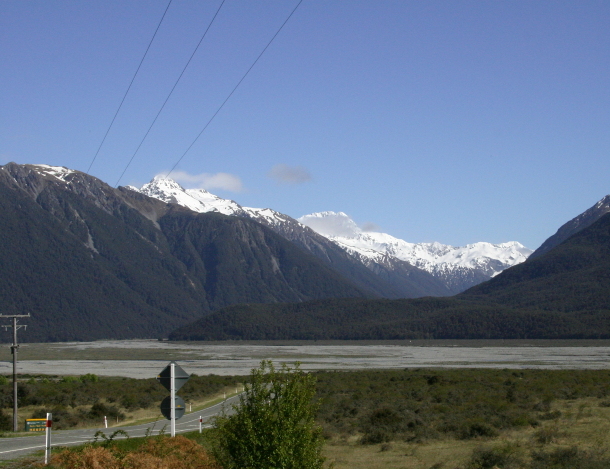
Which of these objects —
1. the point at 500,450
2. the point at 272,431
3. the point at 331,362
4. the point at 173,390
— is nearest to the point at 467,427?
the point at 500,450

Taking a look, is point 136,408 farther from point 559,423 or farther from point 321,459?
point 321,459

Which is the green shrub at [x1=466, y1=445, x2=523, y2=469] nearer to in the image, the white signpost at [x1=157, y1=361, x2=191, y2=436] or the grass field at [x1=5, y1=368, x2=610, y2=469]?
the grass field at [x1=5, y1=368, x2=610, y2=469]

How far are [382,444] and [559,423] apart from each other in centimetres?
821

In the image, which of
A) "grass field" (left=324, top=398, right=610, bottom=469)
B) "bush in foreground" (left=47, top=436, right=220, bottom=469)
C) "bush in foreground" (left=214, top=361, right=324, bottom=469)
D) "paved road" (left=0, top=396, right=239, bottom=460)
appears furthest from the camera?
"paved road" (left=0, top=396, right=239, bottom=460)

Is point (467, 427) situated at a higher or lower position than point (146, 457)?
lower

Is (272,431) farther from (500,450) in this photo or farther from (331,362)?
(331,362)

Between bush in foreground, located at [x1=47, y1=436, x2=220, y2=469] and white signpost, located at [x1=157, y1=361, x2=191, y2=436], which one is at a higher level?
white signpost, located at [x1=157, y1=361, x2=191, y2=436]

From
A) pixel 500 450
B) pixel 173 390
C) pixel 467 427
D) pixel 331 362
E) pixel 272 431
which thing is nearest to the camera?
pixel 272 431

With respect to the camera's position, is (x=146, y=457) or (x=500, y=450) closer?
(x=146, y=457)

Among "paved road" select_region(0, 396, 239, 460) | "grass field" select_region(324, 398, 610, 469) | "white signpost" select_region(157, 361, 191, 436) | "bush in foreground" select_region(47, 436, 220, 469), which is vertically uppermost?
"white signpost" select_region(157, 361, 191, 436)

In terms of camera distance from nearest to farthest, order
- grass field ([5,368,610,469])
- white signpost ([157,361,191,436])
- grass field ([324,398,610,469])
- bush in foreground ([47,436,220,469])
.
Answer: bush in foreground ([47,436,220,469])
white signpost ([157,361,191,436])
grass field ([324,398,610,469])
grass field ([5,368,610,469])

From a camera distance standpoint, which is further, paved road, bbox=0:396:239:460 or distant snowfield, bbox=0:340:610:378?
distant snowfield, bbox=0:340:610:378

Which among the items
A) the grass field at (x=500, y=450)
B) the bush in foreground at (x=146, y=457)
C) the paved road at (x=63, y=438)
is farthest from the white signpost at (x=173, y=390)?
the grass field at (x=500, y=450)

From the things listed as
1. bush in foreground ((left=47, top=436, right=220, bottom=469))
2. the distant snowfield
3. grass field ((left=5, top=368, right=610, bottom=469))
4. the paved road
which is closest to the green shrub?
grass field ((left=5, top=368, right=610, bottom=469))
